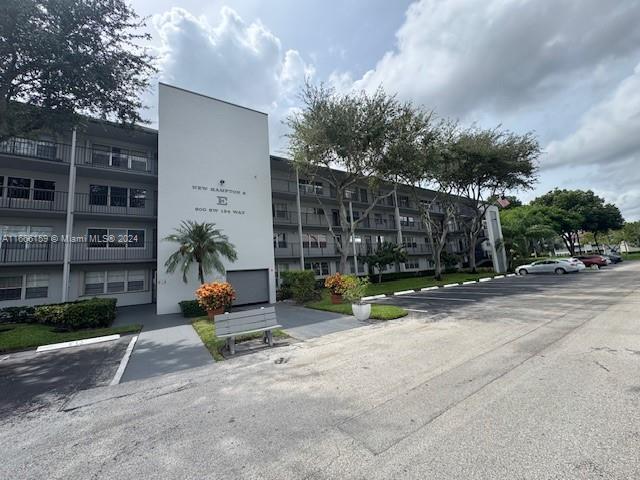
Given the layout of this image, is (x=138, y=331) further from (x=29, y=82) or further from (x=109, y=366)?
(x=29, y=82)

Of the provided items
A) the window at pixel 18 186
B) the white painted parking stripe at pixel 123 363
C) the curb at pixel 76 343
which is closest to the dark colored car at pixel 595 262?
the white painted parking stripe at pixel 123 363

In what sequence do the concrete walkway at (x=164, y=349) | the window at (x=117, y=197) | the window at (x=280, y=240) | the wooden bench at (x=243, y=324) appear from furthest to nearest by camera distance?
the window at (x=280, y=240) < the window at (x=117, y=197) < the wooden bench at (x=243, y=324) < the concrete walkway at (x=164, y=349)

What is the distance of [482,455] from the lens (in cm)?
262

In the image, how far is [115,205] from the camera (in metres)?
16.9

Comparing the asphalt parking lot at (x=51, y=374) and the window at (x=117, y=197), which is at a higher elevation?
the window at (x=117, y=197)

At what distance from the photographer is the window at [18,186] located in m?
14.3

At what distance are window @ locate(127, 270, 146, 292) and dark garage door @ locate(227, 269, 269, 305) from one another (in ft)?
18.2

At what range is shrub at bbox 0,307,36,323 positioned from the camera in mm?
12062

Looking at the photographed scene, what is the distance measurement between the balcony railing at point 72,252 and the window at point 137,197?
95.6 inches

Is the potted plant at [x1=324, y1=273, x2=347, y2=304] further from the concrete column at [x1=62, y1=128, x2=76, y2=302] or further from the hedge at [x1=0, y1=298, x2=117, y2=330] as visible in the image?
the concrete column at [x1=62, y1=128, x2=76, y2=302]

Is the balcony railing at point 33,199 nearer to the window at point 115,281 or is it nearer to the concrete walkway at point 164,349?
the window at point 115,281

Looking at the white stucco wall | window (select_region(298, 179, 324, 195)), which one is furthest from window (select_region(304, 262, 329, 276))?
the white stucco wall

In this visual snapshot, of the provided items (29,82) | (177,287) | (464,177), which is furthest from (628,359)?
(464,177)

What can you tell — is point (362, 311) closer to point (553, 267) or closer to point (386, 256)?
point (386, 256)
